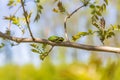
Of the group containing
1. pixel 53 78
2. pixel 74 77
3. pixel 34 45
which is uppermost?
pixel 34 45

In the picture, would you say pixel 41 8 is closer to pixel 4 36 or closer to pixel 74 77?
pixel 4 36

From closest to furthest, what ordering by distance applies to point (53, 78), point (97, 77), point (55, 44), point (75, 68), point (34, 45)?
point (55, 44) < point (34, 45) < point (97, 77) < point (75, 68) < point (53, 78)

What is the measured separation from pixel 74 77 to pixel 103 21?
1591 millimetres

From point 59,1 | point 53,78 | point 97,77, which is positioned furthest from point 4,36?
point 53,78

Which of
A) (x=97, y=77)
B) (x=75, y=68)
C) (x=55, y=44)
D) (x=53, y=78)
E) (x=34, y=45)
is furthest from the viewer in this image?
(x=53, y=78)

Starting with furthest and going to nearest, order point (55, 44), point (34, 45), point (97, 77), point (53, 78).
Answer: point (53, 78) < point (97, 77) < point (34, 45) < point (55, 44)

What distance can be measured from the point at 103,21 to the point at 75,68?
65.0 inches

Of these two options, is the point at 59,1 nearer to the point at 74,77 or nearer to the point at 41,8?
the point at 41,8

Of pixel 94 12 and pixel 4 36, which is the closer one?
pixel 4 36

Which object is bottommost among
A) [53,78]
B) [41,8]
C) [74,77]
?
[53,78]

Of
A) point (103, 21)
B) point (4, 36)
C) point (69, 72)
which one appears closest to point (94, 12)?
point (103, 21)

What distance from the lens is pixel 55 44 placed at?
6.73 feet

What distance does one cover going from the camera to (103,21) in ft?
7.05

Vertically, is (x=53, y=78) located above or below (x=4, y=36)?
below
